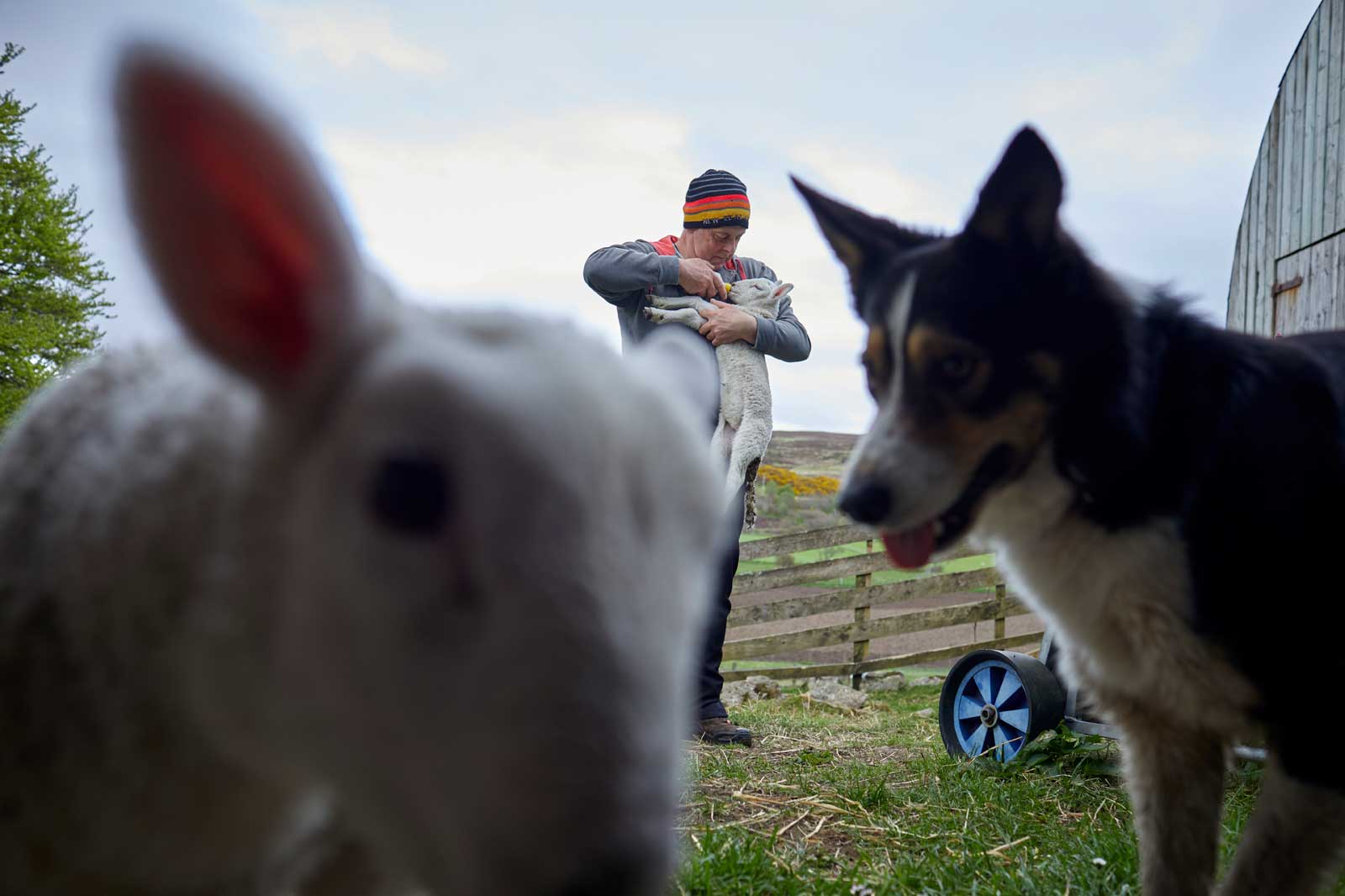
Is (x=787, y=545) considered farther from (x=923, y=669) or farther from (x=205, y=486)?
(x=205, y=486)

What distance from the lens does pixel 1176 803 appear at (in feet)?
7.45

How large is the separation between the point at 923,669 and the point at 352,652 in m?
11.3

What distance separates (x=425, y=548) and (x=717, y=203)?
13.1ft

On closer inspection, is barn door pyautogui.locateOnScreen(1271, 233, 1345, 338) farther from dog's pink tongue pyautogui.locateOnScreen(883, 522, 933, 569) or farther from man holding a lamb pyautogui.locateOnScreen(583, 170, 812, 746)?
dog's pink tongue pyautogui.locateOnScreen(883, 522, 933, 569)

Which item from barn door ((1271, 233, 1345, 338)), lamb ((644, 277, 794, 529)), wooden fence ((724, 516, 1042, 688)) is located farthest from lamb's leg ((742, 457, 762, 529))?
barn door ((1271, 233, 1345, 338))

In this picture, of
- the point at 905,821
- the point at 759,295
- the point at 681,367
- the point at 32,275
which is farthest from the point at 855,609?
the point at 32,275

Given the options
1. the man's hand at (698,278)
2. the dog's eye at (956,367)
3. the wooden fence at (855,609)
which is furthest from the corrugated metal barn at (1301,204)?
the dog's eye at (956,367)

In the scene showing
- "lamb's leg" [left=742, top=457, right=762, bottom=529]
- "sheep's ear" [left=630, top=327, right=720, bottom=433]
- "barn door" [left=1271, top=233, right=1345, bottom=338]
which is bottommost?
"sheep's ear" [left=630, top=327, right=720, bottom=433]

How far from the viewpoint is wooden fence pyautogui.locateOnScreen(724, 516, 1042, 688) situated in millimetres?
10031

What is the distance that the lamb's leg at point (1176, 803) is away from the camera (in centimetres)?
225

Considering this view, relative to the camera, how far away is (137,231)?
0.92 m

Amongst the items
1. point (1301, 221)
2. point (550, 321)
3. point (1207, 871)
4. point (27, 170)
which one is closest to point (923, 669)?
point (1301, 221)

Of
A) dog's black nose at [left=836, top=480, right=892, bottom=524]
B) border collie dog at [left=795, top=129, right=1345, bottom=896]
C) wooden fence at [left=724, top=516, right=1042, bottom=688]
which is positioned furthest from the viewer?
wooden fence at [left=724, top=516, right=1042, bottom=688]

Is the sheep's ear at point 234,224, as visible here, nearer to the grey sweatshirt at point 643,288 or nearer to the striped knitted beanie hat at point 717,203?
the grey sweatshirt at point 643,288
